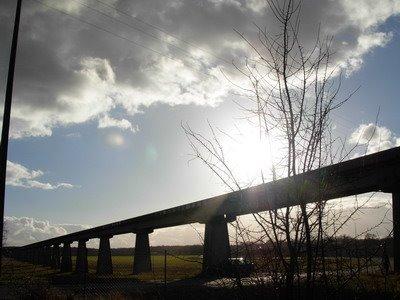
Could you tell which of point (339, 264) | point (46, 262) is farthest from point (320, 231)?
point (46, 262)

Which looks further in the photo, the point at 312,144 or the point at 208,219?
the point at 208,219

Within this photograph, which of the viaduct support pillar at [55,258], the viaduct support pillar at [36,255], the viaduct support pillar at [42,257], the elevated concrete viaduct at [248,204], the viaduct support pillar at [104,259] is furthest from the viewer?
the viaduct support pillar at [36,255]

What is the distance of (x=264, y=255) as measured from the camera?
4977 millimetres

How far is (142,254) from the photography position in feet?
132

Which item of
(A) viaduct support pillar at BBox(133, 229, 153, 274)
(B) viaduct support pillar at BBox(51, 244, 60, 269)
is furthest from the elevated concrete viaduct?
(B) viaduct support pillar at BBox(51, 244, 60, 269)

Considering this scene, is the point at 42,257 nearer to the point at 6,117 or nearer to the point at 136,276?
the point at 136,276

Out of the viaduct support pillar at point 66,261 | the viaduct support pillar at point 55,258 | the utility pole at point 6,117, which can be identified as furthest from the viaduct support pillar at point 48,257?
the utility pole at point 6,117

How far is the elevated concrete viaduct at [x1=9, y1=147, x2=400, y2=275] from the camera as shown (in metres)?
4.67

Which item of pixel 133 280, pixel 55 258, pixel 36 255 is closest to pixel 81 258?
pixel 55 258

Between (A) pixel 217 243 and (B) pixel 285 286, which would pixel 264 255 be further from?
(A) pixel 217 243

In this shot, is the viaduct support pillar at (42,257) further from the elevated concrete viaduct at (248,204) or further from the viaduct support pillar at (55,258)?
the elevated concrete viaduct at (248,204)

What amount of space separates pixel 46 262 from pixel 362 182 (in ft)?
221

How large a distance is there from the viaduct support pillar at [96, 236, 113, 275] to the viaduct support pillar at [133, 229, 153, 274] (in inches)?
178

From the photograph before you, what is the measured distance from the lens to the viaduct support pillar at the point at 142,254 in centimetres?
3956
